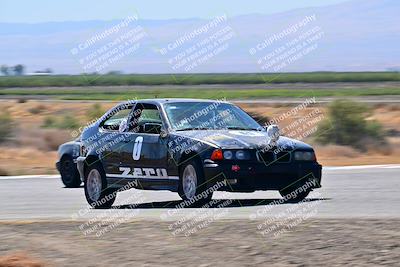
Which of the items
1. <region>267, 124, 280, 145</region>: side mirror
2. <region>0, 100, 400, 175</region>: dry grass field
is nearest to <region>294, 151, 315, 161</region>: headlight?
<region>267, 124, 280, 145</region>: side mirror

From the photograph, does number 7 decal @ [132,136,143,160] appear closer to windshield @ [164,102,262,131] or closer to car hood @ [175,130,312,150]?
windshield @ [164,102,262,131]

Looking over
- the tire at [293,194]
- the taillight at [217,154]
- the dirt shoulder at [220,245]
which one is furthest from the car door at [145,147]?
the dirt shoulder at [220,245]

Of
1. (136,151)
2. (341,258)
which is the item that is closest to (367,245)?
(341,258)

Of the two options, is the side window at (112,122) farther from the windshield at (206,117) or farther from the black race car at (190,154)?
the windshield at (206,117)

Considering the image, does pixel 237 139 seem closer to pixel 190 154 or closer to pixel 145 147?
pixel 190 154

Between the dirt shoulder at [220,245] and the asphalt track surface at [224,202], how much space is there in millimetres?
1251

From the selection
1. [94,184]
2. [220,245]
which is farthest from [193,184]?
[220,245]

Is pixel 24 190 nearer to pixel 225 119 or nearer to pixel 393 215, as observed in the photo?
pixel 225 119

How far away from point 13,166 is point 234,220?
15.4 metres

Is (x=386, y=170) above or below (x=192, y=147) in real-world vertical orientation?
below

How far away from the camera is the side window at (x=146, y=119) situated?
1530 centimetres

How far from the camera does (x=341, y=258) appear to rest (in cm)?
960

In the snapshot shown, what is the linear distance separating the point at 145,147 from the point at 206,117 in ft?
3.14

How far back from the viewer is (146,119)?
15.7m
